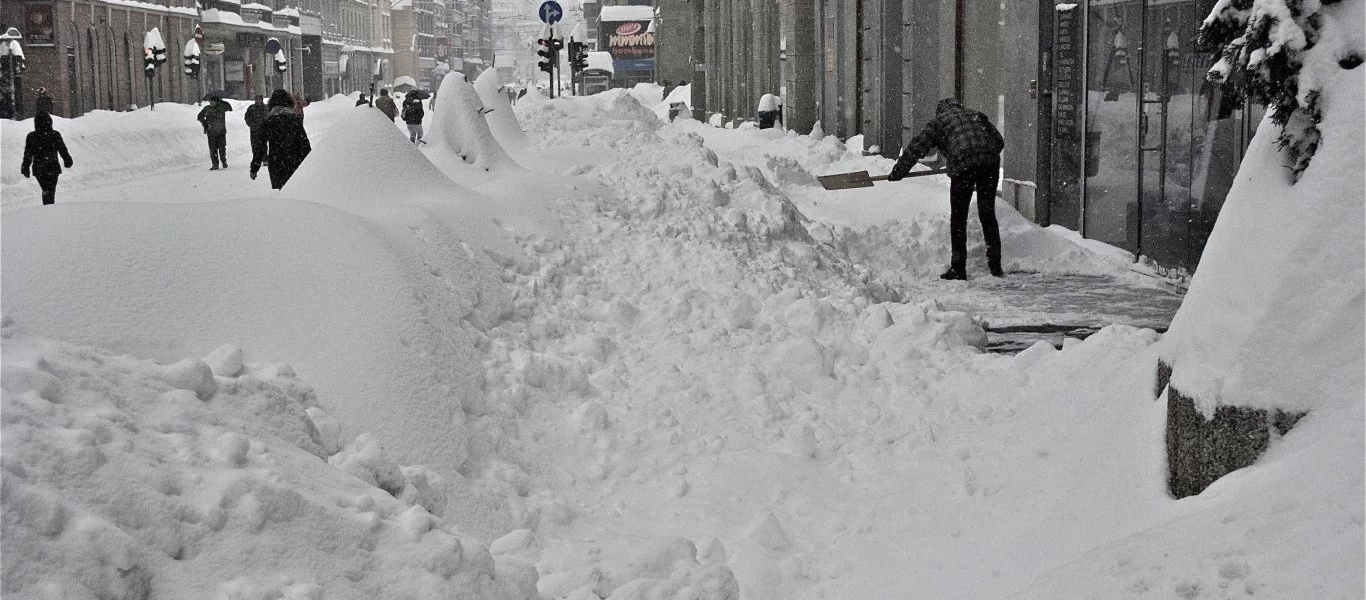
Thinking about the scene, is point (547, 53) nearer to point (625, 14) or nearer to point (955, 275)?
point (955, 275)

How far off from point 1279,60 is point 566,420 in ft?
11.9

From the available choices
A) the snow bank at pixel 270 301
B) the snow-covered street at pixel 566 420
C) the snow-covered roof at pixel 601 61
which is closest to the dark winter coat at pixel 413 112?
the snow-covered street at pixel 566 420

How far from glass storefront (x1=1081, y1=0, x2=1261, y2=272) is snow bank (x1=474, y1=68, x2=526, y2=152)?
6.38m

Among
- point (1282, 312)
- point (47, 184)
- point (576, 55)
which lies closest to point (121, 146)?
point (47, 184)

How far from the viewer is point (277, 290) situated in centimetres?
624

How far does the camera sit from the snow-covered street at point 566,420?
3639 millimetres

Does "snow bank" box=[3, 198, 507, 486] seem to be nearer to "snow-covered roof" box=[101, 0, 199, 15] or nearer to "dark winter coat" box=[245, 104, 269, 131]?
"dark winter coat" box=[245, 104, 269, 131]

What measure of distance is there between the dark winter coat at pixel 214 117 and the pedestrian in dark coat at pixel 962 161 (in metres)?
17.9

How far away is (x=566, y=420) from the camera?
679cm

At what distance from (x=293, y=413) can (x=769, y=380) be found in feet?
9.82

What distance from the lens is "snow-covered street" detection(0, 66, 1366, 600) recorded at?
3639mm

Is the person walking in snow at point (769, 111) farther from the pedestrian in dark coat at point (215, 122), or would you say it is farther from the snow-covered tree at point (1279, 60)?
the snow-covered tree at point (1279, 60)

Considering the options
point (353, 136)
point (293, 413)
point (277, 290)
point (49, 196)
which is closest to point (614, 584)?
point (293, 413)

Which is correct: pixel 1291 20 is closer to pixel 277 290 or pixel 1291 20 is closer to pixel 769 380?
pixel 769 380
